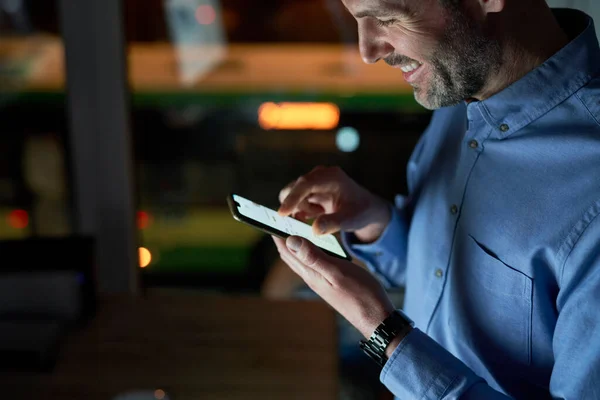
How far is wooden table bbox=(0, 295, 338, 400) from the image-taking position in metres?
1.16

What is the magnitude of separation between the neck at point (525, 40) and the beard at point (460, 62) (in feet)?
0.06

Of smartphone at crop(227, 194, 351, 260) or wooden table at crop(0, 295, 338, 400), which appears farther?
wooden table at crop(0, 295, 338, 400)

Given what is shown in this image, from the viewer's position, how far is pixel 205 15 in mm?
2020

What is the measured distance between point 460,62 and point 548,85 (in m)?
0.13

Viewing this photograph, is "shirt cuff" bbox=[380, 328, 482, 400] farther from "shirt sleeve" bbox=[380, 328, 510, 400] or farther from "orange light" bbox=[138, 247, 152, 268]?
"orange light" bbox=[138, 247, 152, 268]

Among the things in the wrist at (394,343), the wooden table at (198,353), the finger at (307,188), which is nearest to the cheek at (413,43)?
the finger at (307,188)

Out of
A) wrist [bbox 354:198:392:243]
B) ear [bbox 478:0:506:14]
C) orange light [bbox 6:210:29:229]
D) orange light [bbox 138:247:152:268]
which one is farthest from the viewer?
orange light [bbox 6:210:29:229]

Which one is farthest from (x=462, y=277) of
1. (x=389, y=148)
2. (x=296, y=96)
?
(x=296, y=96)

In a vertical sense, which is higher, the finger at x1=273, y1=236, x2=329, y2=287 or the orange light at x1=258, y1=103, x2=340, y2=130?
the finger at x1=273, y1=236, x2=329, y2=287

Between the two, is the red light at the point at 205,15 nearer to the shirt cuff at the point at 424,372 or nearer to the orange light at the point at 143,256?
the orange light at the point at 143,256

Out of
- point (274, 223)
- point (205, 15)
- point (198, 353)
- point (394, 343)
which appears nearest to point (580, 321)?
point (394, 343)

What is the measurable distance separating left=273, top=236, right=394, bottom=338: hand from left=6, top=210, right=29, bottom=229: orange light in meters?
1.85

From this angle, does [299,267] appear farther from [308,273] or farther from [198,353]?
[198,353]

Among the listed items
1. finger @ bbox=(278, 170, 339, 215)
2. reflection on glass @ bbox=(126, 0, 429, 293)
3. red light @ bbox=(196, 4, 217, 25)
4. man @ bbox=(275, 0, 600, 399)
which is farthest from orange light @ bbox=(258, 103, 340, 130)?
man @ bbox=(275, 0, 600, 399)
